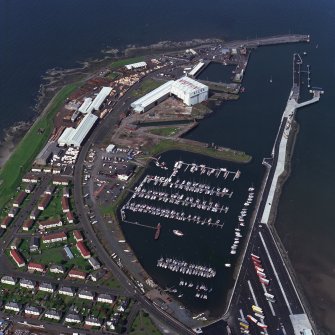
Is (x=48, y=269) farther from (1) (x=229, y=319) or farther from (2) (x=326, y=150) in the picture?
(2) (x=326, y=150)

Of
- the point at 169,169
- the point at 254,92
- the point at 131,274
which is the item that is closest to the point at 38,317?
the point at 131,274

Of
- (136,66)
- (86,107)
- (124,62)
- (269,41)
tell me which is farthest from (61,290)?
(269,41)

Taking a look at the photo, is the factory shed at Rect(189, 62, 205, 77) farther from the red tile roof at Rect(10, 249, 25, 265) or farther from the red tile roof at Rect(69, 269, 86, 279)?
the red tile roof at Rect(69, 269, 86, 279)

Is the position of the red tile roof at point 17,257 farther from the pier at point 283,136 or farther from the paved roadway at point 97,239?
the pier at point 283,136

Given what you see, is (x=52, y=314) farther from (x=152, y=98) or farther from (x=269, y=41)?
(x=269, y=41)

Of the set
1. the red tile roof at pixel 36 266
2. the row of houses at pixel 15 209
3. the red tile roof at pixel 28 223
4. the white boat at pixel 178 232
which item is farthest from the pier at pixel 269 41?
the red tile roof at pixel 36 266
